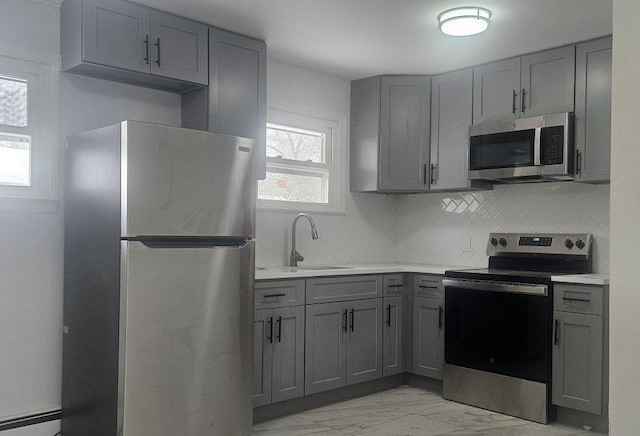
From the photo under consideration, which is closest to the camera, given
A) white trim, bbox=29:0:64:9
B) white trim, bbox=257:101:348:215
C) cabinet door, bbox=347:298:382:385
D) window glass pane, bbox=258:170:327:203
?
white trim, bbox=29:0:64:9

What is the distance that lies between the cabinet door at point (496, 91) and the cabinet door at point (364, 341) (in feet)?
5.10

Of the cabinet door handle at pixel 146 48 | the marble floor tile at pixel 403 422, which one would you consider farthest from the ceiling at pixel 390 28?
the marble floor tile at pixel 403 422

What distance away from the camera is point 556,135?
3.85 meters

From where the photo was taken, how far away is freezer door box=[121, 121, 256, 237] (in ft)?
9.02

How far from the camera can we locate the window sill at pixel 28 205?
10.1 feet

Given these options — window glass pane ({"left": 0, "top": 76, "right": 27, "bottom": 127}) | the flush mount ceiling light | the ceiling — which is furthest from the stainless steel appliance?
window glass pane ({"left": 0, "top": 76, "right": 27, "bottom": 127})

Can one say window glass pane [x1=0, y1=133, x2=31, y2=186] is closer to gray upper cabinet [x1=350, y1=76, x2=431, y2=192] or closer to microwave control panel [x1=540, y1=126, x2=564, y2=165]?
gray upper cabinet [x1=350, y1=76, x2=431, y2=192]

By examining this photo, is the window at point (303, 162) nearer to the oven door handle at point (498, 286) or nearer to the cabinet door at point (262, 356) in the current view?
the cabinet door at point (262, 356)

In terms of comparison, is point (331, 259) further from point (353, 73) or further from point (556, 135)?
point (556, 135)

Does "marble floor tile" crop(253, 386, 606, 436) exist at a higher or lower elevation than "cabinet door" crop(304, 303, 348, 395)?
lower

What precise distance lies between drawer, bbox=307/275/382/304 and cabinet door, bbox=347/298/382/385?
56mm

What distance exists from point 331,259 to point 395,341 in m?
0.83

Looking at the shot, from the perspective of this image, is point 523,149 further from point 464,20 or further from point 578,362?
point 578,362

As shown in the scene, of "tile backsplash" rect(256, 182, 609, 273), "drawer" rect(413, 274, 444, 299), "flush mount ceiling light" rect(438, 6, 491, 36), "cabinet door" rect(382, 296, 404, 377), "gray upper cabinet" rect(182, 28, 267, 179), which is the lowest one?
"cabinet door" rect(382, 296, 404, 377)
